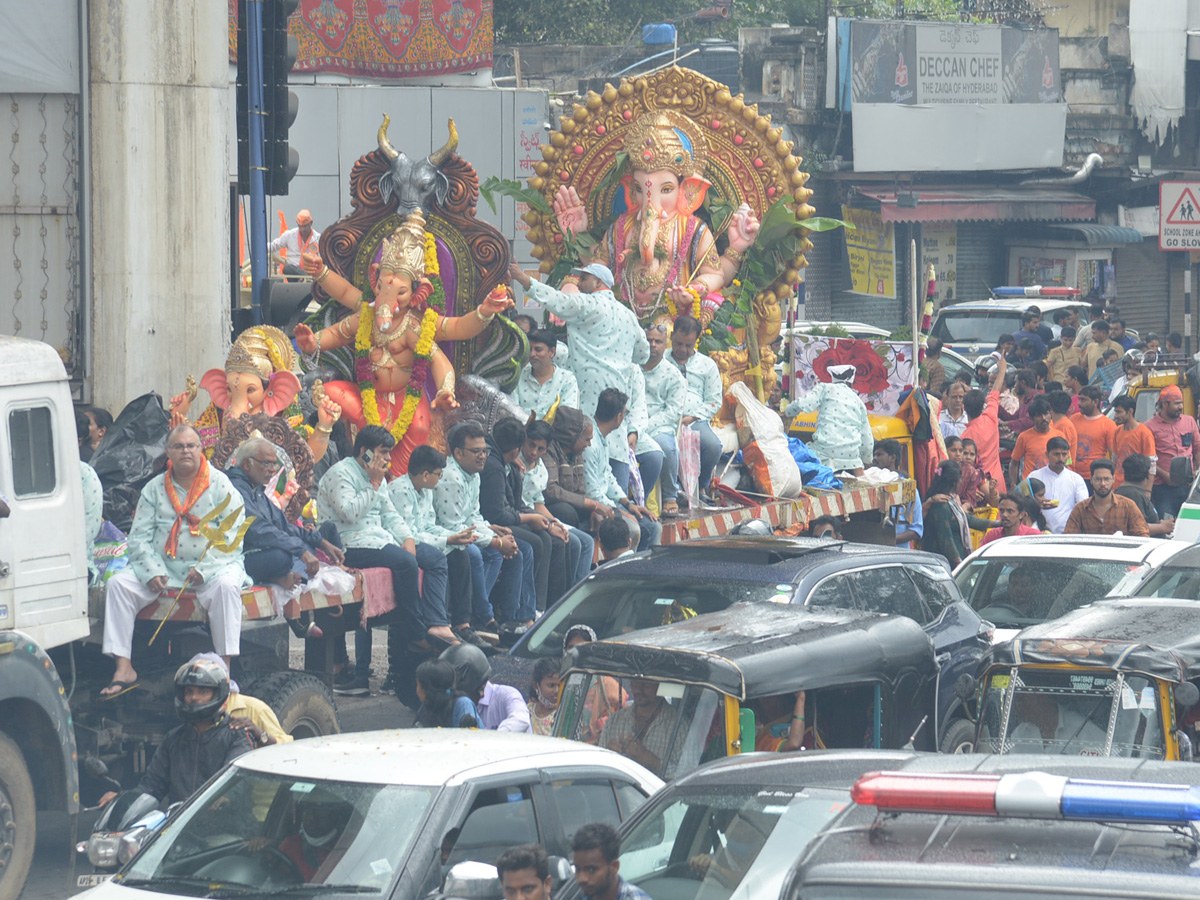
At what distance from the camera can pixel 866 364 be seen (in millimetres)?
16875

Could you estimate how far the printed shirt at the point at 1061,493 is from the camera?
1493 centimetres

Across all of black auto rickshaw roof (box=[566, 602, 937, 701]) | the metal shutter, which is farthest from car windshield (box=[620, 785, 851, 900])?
the metal shutter

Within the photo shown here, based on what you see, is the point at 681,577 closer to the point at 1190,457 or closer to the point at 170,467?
the point at 170,467

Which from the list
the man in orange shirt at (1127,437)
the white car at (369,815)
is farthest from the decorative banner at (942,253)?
the white car at (369,815)

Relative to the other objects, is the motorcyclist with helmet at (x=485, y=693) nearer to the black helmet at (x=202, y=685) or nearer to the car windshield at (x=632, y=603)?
the car windshield at (x=632, y=603)

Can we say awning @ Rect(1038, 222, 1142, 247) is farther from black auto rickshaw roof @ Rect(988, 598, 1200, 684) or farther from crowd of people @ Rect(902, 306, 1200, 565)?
black auto rickshaw roof @ Rect(988, 598, 1200, 684)

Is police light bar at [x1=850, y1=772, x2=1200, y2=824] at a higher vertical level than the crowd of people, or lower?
higher

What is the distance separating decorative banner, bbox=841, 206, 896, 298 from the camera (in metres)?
34.4

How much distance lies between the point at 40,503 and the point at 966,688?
4.52 m

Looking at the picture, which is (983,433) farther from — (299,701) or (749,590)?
(299,701)

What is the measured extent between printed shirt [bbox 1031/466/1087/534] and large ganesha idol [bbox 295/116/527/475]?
4.69m

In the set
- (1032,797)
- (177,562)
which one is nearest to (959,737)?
(177,562)

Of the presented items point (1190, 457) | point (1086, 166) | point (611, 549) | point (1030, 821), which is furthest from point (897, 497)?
point (1086, 166)

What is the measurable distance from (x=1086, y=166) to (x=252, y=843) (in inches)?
1319
